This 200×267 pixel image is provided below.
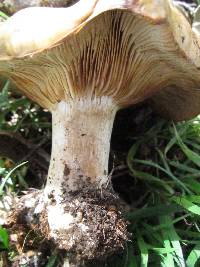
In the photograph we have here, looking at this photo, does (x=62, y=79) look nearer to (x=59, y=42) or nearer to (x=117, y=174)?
(x=59, y=42)

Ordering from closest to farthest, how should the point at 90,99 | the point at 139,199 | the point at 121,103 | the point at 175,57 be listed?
the point at 175,57
the point at 90,99
the point at 121,103
the point at 139,199

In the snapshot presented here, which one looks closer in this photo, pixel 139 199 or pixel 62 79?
pixel 62 79

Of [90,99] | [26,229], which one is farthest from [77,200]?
[90,99]

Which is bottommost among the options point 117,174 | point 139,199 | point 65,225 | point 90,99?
point 65,225

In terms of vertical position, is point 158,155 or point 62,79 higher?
point 62,79

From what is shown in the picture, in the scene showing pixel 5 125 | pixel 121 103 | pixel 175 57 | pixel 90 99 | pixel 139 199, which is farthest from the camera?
pixel 5 125

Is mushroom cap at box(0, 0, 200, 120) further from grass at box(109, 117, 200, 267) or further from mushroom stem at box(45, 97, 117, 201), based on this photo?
grass at box(109, 117, 200, 267)

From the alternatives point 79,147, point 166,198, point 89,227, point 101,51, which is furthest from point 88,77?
point 166,198

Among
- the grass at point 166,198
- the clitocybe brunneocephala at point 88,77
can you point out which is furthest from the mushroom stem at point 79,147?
the grass at point 166,198
